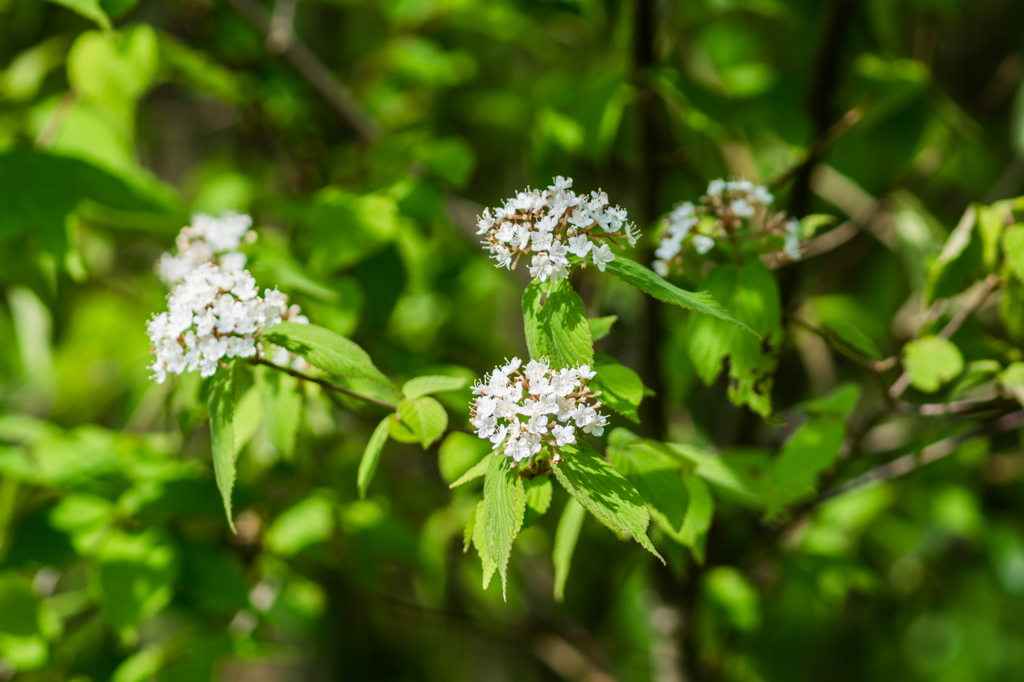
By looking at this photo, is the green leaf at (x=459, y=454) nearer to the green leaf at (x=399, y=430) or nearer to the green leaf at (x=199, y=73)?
the green leaf at (x=399, y=430)

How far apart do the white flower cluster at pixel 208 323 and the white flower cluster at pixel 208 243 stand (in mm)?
294

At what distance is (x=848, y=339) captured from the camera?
1.08 metres

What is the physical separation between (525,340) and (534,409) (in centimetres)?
118

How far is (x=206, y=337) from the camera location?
2.90 ft

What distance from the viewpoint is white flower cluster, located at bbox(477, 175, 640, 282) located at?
821 mm

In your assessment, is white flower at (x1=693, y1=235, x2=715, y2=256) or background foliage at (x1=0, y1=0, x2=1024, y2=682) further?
background foliage at (x1=0, y1=0, x2=1024, y2=682)

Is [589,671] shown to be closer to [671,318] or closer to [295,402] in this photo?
[671,318]

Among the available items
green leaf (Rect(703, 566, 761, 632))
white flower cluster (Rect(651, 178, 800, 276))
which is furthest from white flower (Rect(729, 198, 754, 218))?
green leaf (Rect(703, 566, 761, 632))

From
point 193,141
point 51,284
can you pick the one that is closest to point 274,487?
point 51,284

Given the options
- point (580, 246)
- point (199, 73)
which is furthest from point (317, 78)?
point (580, 246)

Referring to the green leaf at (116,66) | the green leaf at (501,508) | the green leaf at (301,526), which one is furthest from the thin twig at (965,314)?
the green leaf at (116,66)

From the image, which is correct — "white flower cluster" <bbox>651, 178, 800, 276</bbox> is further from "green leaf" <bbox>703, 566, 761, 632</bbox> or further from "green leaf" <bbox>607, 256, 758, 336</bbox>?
"green leaf" <bbox>703, 566, 761, 632</bbox>

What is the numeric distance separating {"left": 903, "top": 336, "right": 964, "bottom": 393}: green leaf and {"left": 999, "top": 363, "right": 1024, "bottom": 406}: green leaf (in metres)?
0.06

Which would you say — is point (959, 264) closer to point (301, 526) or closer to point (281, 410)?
point (281, 410)
